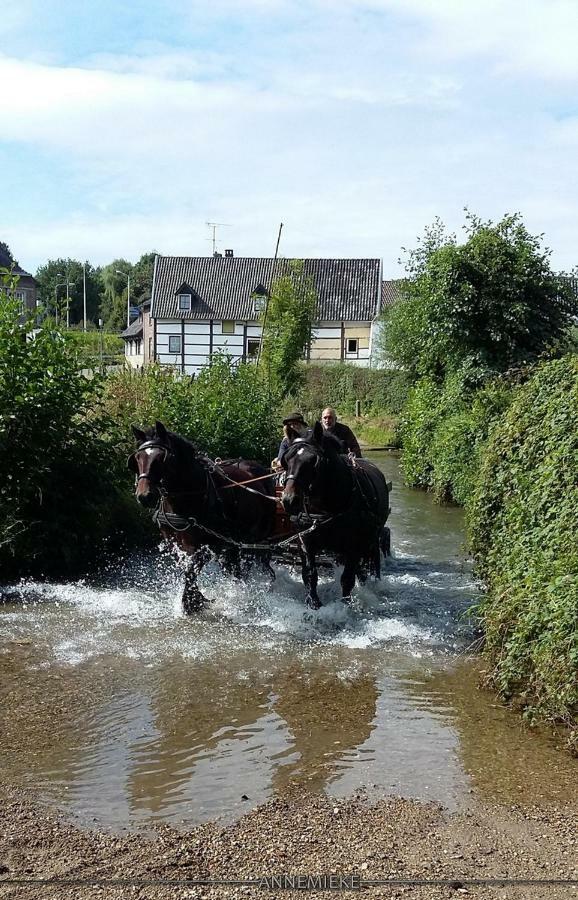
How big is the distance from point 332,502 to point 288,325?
1270 inches

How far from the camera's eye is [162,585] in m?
11.5

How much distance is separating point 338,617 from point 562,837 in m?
4.93

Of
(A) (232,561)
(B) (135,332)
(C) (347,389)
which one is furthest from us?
(B) (135,332)

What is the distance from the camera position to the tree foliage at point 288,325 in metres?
38.9

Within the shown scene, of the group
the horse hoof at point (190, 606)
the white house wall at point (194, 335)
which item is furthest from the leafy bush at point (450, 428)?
the white house wall at point (194, 335)

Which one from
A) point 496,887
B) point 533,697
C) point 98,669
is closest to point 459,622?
point 533,697

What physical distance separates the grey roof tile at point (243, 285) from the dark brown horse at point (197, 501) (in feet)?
150

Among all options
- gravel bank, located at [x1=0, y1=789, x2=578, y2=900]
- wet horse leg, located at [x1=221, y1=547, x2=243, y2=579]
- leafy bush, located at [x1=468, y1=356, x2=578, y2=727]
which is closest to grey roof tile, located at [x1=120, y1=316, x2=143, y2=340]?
wet horse leg, located at [x1=221, y1=547, x2=243, y2=579]

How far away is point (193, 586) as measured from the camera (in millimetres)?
9930

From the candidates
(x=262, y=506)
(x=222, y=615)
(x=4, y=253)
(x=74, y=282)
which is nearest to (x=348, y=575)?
(x=262, y=506)

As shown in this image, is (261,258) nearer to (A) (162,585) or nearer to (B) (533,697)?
(A) (162,585)

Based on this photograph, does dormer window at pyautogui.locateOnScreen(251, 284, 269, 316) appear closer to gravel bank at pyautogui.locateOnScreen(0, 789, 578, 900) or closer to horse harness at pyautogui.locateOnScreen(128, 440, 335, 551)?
horse harness at pyautogui.locateOnScreen(128, 440, 335, 551)

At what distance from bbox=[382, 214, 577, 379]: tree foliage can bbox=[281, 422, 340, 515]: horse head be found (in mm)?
11305

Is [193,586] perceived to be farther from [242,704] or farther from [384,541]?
[384,541]
